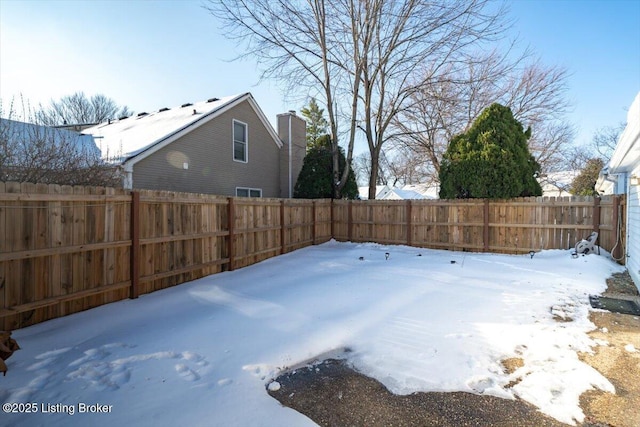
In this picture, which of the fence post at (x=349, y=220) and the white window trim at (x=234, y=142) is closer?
the fence post at (x=349, y=220)

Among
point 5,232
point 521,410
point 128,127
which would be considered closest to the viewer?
point 521,410

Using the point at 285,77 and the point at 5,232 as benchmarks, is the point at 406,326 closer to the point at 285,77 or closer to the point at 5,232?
the point at 5,232

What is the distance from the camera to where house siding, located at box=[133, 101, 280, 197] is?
33.7 ft

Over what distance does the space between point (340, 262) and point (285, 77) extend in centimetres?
871

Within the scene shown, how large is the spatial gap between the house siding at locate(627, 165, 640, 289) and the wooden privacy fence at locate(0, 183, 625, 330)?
0.86m

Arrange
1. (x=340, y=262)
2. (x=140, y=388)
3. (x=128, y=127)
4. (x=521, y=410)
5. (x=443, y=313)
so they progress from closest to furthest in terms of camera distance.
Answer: (x=521, y=410), (x=140, y=388), (x=443, y=313), (x=340, y=262), (x=128, y=127)

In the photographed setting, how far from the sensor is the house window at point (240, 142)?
42.9 ft

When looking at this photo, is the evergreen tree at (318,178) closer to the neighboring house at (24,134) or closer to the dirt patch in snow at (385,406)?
the neighboring house at (24,134)

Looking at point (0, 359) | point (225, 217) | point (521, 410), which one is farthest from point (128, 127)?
point (521, 410)

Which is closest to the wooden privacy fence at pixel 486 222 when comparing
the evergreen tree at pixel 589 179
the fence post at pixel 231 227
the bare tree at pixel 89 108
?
the fence post at pixel 231 227

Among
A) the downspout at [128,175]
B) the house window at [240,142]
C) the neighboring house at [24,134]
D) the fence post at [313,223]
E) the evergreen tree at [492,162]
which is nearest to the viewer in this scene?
the neighboring house at [24,134]

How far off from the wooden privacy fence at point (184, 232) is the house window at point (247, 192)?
11.8 ft

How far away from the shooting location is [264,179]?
1448 cm

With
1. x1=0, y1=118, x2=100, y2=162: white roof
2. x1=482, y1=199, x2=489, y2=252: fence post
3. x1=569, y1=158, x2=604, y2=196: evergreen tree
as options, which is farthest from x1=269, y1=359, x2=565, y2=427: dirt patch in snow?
x1=569, y1=158, x2=604, y2=196: evergreen tree
